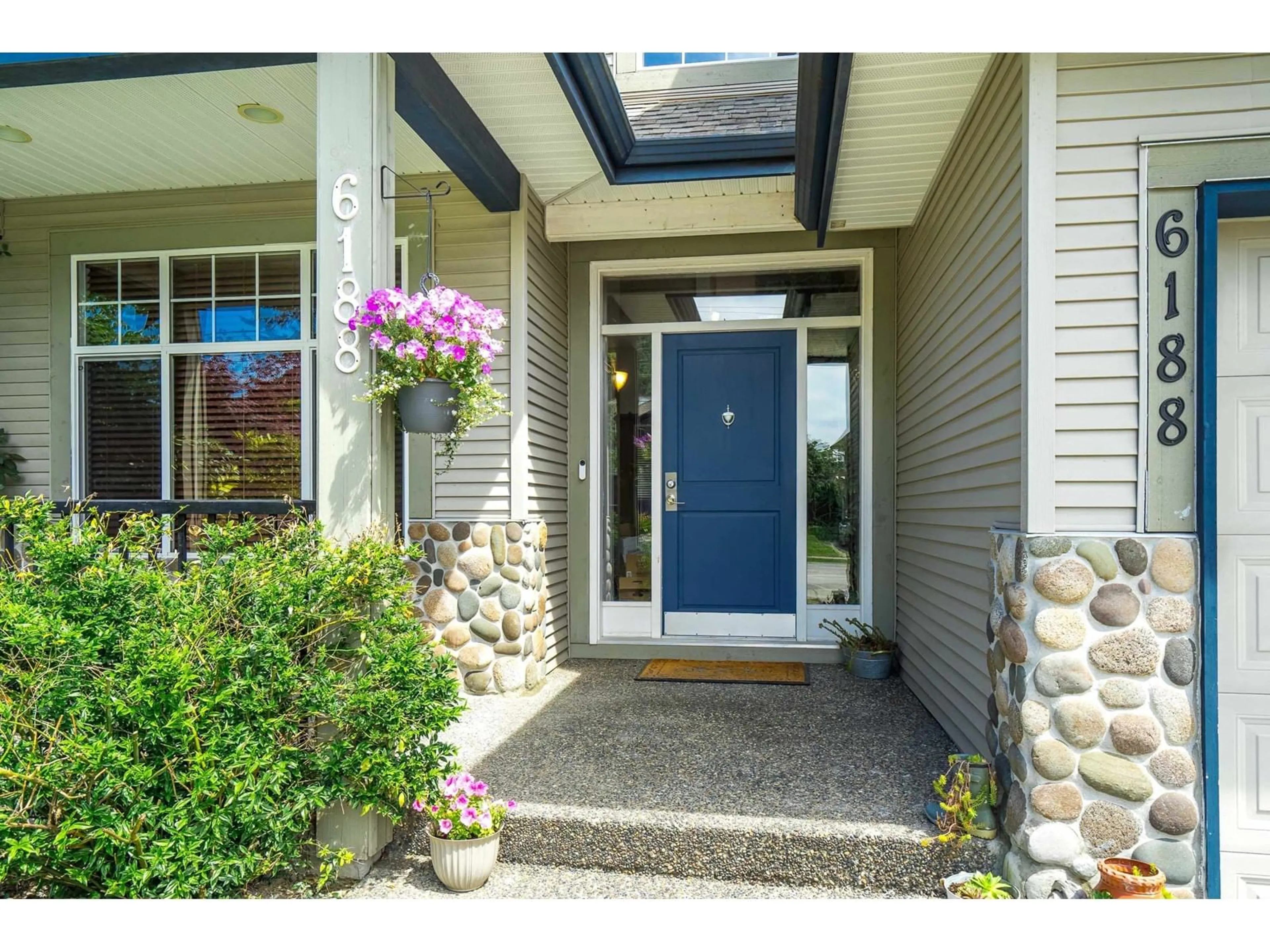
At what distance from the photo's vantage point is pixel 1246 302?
2361mm

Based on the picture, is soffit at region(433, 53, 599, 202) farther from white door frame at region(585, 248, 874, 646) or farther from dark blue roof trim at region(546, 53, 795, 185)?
white door frame at region(585, 248, 874, 646)

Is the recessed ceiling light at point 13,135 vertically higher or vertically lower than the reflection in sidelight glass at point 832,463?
higher

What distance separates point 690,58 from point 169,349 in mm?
3664

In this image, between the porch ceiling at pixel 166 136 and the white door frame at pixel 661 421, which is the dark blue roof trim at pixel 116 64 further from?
the white door frame at pixel 661 421

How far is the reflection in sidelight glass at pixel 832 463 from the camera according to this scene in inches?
184

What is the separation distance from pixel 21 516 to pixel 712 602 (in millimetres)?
3374

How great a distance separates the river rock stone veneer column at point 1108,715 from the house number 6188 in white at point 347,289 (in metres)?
2.14

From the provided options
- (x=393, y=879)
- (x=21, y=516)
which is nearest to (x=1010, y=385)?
(x=393, y=879)

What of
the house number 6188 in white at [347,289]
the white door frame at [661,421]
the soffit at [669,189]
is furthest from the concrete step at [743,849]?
the soffit at [669,189]

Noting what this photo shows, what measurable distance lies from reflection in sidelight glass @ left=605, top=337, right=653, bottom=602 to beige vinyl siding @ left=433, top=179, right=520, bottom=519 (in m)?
0.97

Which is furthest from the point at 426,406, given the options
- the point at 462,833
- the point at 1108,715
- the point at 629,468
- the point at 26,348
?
the point at 26,348

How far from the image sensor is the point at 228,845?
207cm

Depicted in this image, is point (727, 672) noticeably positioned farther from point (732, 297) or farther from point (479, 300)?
point (479, 300)

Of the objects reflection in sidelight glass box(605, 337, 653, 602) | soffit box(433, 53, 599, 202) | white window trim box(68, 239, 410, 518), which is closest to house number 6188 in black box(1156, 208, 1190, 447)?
soffit box(433, 53, 599, 202)
